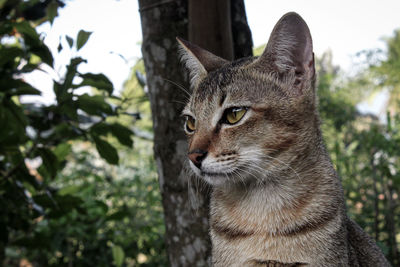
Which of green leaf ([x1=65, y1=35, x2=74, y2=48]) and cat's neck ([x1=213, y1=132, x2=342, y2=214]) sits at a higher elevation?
green leaf ([x1=65, y1=35, x2=74, y2=48])

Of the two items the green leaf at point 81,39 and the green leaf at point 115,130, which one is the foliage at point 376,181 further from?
the green leaf at point 81,39

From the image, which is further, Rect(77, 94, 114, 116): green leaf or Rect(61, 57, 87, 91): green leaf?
Rect(77, 94, 114, 116): green leaf

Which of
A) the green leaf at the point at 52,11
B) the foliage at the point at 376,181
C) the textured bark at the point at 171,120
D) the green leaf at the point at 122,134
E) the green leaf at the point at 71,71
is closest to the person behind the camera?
the green leaf at the point at 71,71

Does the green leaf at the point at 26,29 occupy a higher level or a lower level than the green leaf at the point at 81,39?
higher

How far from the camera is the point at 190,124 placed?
2564 millimetres

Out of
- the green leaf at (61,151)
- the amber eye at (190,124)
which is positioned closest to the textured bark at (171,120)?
the amber eye at (190,124)

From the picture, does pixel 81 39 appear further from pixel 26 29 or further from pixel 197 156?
pixel 197 156

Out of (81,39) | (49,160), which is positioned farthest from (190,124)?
(49,160)

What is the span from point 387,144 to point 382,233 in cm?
100

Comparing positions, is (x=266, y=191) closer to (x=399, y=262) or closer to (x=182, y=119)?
(x=182, y=119)

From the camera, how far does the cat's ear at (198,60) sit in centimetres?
247

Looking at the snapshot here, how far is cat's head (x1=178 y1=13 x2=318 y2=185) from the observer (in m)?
2.10

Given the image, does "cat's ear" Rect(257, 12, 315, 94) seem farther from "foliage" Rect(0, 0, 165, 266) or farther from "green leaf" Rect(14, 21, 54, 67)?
"green leaf" Rect(14, 21, 54, 67)

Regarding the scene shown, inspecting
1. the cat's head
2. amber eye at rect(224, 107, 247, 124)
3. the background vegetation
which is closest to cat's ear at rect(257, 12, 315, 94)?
the cat's head
